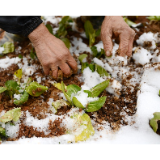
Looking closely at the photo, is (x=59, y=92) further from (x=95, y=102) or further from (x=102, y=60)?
(x=102, y=60)

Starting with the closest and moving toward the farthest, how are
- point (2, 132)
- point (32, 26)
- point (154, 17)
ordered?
point (2, 132) → point (32, 26) → point (154, 17)

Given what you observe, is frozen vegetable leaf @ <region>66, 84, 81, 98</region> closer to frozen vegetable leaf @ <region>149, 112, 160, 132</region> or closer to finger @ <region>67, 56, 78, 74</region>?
finger @ <region>67, 56, 78, 74</region>

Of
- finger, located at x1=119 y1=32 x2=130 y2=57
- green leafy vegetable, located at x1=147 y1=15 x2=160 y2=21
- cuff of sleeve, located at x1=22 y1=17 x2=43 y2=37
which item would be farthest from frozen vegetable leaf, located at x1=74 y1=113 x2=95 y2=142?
green leafy vegetable, located at x1=147 y1=15 x2=160 y2=21

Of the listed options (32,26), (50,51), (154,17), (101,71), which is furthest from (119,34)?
(154,17)

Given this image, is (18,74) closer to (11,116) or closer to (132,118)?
(11,116)

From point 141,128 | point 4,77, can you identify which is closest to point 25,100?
point 4,77

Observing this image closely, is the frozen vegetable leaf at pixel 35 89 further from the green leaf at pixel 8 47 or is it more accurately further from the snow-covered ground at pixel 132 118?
the green leaf at pixel 8 47
